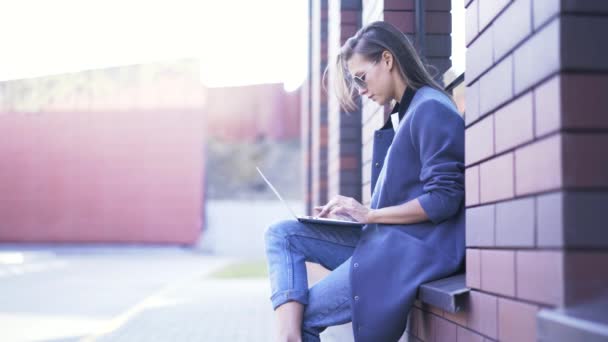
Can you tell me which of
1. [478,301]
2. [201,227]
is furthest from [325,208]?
[201,227]

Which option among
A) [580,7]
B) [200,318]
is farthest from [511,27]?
[200,318]

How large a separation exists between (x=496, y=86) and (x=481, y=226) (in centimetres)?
40

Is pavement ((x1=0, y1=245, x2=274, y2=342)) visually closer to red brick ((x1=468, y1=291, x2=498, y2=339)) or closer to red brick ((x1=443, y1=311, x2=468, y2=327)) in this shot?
red brick ((x1=443, y1=311, x2=468, y2=327))

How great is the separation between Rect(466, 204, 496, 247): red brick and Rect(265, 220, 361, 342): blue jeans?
53 cm

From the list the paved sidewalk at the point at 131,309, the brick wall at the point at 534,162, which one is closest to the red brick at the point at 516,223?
the brick wall at the point at 534,162

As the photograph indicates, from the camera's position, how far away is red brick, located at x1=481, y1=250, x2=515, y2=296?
1.65 meters

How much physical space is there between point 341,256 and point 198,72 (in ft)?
72.0

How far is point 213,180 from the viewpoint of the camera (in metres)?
33.3

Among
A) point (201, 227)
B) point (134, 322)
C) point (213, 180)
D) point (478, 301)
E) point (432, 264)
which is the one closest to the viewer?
point (478, 301)

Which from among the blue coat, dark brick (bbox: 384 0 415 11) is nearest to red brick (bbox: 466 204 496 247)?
the blue coat

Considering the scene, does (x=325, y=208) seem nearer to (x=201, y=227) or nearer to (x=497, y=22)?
(x=497, y=22)

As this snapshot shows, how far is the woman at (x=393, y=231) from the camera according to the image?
2279 millimetres

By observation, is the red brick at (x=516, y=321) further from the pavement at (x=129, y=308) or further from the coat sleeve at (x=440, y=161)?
the pavement at (x=129, y=308)

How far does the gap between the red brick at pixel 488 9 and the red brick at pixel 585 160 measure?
19.6 inches
